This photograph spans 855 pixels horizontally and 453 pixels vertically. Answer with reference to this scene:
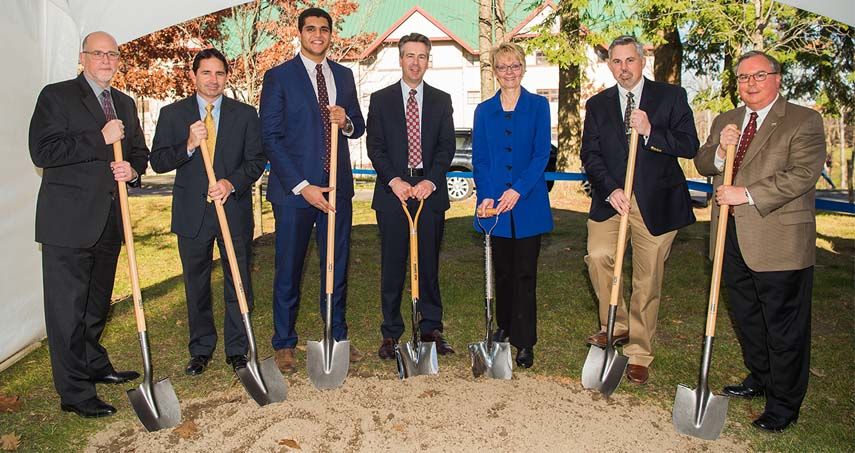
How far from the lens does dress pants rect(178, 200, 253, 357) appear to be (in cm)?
475

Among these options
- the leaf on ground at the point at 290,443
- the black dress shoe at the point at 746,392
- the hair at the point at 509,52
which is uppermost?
the hair at the point at 509,52

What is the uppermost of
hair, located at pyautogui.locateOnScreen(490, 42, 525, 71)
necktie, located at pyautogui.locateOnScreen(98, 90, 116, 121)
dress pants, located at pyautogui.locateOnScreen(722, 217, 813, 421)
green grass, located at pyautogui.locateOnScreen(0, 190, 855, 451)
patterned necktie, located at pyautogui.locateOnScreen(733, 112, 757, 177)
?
hair, located at pyautogui.locateOnScreen(490, 42, 525, 71)

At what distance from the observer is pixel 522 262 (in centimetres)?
485

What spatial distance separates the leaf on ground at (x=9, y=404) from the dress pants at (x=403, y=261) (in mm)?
2363

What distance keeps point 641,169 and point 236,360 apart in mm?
2951

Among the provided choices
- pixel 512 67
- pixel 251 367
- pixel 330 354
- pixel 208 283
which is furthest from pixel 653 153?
pixel 208 283

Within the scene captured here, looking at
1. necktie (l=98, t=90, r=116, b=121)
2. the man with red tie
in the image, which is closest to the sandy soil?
the man with red tie

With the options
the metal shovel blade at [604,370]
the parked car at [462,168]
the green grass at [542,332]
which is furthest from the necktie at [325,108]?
the parked car at [462,168]

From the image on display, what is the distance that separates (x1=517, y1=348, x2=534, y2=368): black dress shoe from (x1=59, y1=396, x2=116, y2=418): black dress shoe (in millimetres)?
2583

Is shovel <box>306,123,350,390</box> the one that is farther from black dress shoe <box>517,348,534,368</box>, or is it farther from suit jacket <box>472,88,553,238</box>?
black dress shoe <box>517,348,534,368</box>

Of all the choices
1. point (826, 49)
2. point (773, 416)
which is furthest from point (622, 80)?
point (826, 49)

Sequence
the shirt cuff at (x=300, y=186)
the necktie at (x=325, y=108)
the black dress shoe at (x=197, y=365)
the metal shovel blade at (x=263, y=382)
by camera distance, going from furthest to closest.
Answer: the black dress shoe at (x=197, y=365) → the necktie at (x=325, y=108) → the shirt cuff at (x=300, y=186) → the metal shovel blade at (x=263, y=382)

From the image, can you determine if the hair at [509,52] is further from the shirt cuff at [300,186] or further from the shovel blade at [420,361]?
the shovel blade at [420,361]

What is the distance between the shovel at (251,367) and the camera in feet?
14.2
